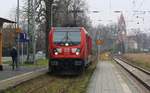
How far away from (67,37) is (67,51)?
4.19 feet

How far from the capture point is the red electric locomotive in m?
31.5

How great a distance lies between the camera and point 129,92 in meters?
20.1

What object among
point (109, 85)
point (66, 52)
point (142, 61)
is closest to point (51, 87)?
point (109, 85)

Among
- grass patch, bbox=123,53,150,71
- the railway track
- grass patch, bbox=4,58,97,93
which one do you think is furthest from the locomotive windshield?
grass patch, bbox=123,53,150,71

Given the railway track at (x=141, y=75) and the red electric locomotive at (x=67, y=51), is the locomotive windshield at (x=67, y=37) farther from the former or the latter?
the railway track at (x=141, y=75)

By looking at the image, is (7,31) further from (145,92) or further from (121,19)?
(145,92)

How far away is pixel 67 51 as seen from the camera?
3166cm

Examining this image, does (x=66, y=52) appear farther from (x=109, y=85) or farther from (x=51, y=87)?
(x=51, y=87)

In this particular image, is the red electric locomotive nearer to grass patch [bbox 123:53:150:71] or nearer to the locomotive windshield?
the locomotive windshield

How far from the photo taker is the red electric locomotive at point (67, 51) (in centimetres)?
3148

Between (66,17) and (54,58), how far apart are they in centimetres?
4378

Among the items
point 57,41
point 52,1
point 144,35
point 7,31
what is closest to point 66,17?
point 52,1

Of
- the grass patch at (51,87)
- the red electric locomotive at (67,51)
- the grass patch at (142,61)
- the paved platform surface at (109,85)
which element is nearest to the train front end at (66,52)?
the red electric locomotive at (67,51)

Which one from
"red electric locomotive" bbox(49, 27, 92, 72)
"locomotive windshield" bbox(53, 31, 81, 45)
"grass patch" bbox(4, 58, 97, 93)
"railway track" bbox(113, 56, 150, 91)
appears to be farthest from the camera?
"locomotive windshield" bbox(53, 31, 81, 45)
